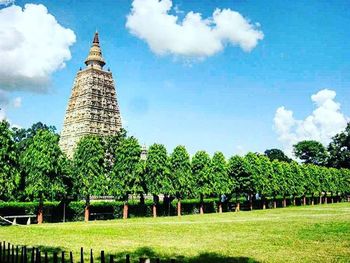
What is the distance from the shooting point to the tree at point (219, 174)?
186 ft

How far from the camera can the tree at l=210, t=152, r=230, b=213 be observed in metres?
56.6

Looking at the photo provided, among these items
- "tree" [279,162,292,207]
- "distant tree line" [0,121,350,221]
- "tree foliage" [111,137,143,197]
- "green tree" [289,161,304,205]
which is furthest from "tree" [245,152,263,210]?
"tree foliage" [111,137,143,197]

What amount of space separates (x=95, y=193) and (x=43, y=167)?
679 centimetres

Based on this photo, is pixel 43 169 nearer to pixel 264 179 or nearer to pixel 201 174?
pixel 201 174

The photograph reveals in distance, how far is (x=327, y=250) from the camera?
16.8m

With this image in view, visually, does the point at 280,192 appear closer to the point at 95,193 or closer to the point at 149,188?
the point at 149,188

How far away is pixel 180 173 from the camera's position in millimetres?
52438

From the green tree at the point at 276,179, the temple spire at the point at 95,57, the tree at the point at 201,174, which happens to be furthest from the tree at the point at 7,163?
the temple spire at the point at 95,57

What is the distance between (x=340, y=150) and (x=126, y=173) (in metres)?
109

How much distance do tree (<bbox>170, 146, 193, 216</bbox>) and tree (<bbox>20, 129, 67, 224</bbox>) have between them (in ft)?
51.7

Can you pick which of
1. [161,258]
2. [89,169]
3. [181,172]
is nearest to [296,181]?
[181,172]

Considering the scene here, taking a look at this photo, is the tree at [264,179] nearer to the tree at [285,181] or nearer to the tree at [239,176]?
the tree at [239,176]

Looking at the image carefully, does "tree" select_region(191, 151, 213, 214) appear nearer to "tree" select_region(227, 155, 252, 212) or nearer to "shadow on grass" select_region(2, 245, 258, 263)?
"tree" select_region(227, 155, 252, 212)

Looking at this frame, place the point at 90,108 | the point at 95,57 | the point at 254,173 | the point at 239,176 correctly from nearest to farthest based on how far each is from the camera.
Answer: the point at 239,176 < the point at 254,173 < the point at 90,108 < the point at 95,57
